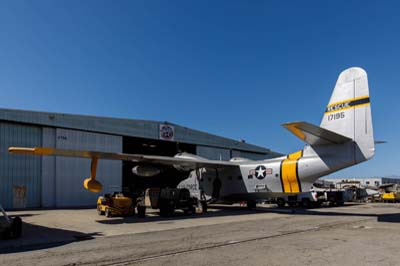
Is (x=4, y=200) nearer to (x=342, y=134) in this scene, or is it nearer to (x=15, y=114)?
(x=15, y=114)

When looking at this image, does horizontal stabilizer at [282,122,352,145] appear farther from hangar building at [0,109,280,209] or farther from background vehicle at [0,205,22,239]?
hangar building at [0,109,280,209]

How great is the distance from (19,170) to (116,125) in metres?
9.24

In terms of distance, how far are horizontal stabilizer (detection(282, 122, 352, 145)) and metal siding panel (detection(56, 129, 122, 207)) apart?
67.0 feet

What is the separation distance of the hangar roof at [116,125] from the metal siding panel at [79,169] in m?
0.74

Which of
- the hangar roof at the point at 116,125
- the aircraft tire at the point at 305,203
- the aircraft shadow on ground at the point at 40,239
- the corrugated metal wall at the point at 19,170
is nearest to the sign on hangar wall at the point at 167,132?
the hangar roof at the point at 116,125

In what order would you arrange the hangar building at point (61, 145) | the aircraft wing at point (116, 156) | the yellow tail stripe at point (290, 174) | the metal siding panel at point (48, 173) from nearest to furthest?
the aircraft wing at point (116, 156) < the yellow tail stripe at point (290, 174) < the hangar building at point (61, 145) < the metal siding panel at point (48, 173)

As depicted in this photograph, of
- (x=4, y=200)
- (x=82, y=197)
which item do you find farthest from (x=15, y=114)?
(x=82, y=197)

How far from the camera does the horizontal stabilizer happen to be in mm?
15494

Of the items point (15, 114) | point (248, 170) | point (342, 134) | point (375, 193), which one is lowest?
point (375, 193)

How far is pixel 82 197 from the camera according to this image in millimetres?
31312

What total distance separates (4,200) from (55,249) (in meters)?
Result: 20.0

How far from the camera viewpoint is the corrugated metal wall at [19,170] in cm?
2706

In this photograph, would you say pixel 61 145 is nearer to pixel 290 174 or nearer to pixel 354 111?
pixel 290 174

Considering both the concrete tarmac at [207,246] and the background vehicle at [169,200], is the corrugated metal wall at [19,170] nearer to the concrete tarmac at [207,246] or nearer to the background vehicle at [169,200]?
the background vehicle at [169,200]
